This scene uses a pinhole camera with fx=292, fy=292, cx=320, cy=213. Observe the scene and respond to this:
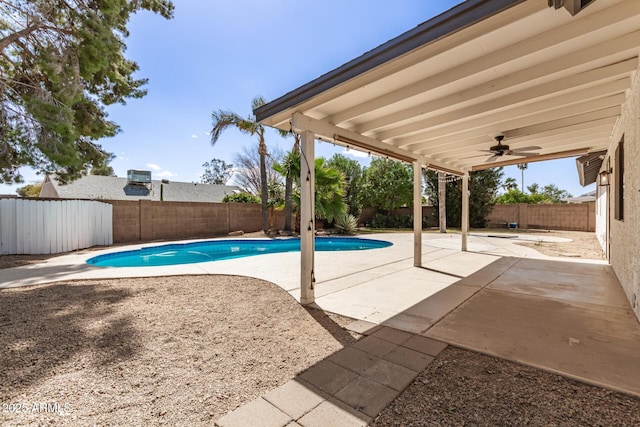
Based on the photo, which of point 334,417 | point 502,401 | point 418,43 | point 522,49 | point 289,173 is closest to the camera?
point 334,417

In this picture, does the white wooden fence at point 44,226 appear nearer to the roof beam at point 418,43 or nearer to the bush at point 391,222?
the roof beam at point 418,43

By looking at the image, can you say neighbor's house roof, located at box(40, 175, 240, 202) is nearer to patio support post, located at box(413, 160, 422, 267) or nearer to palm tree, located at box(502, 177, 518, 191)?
patio support post, located at box(413, 160, 422, 267)

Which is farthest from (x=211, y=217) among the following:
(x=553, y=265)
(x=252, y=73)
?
(x=553, y=265)

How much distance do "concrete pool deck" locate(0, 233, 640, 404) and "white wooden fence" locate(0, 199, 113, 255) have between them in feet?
3.51

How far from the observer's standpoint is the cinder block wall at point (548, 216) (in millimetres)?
14852

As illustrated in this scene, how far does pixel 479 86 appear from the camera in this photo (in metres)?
3.31

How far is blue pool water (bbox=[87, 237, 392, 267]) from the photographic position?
8.09m

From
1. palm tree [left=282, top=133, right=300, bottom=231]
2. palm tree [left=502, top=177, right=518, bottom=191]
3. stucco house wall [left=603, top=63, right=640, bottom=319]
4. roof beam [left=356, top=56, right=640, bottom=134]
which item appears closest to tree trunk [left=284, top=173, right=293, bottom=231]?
Result: palm tree [left=282, top=133, right=300, bottom=231]

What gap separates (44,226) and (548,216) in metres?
21.5

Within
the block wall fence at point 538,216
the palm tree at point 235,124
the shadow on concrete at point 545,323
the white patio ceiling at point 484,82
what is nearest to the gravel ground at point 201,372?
the shadow on concrete at point 545,323

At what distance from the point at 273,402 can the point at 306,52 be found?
7.70 m

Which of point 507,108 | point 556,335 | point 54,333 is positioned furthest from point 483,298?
point 54,333

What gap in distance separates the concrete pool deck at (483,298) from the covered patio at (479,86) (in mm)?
1191

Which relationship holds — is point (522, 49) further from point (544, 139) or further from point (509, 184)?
point (509, 184)
